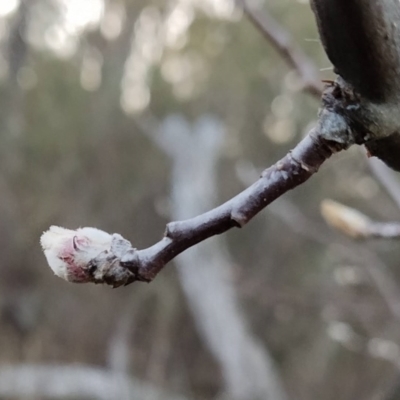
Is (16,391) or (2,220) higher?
(2,220)

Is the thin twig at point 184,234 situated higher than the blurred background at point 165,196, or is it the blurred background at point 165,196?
the blurred background at point 165,196

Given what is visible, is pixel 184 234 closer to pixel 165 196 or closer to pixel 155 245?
pixel 155 245

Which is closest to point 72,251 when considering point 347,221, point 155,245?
point 155,245

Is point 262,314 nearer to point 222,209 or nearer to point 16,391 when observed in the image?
point 16,391

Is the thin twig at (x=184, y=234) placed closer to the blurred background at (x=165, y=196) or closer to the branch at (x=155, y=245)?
the branch at (x=155, y=245)

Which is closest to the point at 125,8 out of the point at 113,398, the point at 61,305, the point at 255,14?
the point at 61,305

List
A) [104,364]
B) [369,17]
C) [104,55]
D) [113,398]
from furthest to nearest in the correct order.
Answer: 1. [104,55]
2. [104,364]
3. [113,398]
4. [369,17]

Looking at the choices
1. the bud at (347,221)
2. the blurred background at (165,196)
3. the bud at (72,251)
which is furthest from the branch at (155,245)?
the blurred background at (165,196)

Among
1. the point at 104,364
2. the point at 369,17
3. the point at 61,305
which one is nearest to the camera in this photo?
the point at 369,17
